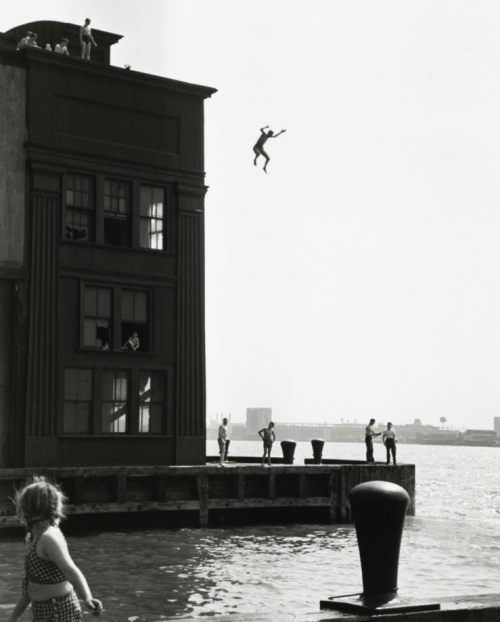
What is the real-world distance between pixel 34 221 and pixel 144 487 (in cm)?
788

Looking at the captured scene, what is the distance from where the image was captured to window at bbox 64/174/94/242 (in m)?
30.8

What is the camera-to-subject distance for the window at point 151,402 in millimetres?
31594

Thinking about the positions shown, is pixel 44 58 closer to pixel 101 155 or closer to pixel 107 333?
pixel 101 155

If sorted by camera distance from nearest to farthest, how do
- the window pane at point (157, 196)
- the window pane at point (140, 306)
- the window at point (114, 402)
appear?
the window at point (114, 402) < the window pane at point (140, 306) < the window pane at point (157, 196)

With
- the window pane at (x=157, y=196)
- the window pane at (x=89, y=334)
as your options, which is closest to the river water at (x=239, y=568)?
the window pane at (x=89, y=334)

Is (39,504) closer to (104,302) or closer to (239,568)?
(239,568)

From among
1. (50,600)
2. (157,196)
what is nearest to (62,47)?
(157,196)

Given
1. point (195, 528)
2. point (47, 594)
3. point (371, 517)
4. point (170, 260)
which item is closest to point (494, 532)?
point (195, 528)

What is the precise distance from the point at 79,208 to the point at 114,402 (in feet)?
18.4

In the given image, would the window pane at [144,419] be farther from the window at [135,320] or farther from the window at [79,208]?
the window at [79,208]

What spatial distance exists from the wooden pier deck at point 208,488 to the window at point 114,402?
1.94 m

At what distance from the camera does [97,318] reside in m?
31.0

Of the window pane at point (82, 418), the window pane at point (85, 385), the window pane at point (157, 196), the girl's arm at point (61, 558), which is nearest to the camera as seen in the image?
the girl's arm at point (61, 558)

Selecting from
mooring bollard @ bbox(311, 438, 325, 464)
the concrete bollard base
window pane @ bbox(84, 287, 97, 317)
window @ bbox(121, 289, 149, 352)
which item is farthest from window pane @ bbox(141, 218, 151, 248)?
the concrete bollard base
